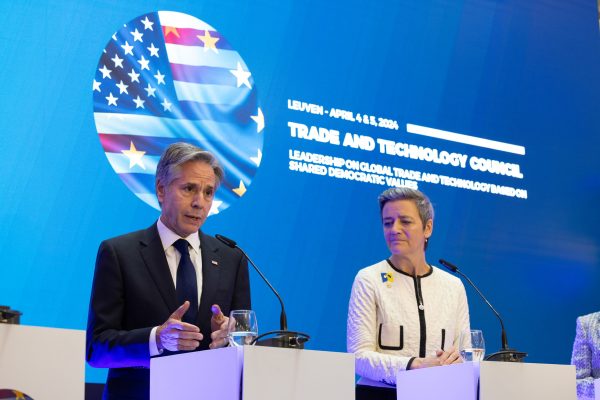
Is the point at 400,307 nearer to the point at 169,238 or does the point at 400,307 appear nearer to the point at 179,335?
the point at 169,238

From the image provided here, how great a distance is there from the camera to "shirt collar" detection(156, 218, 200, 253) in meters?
3.45

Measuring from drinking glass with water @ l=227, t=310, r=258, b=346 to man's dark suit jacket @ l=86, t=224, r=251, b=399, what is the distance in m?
0.39

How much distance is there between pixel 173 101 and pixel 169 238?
1.36 meters

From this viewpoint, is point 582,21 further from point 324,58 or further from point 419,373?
point 419,373

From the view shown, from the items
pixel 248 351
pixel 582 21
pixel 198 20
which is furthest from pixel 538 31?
pixel 248 351

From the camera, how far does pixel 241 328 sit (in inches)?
108

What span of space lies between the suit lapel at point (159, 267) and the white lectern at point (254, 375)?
52 cm

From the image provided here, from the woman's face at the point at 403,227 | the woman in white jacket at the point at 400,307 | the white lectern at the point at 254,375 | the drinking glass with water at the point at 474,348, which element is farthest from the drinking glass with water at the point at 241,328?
the woman's face at the point at 403,227

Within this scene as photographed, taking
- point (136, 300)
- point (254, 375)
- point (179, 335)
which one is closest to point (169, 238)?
point (136, 300)

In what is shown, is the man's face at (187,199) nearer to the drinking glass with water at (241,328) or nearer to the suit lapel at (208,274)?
the suit lapel at (208,274)

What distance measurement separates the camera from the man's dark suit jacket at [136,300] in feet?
10.2

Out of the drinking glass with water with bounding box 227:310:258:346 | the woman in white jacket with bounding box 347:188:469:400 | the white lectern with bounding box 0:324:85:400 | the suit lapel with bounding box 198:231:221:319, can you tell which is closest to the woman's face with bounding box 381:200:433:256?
the woman in white jacket with bounding box 347:188:469:400

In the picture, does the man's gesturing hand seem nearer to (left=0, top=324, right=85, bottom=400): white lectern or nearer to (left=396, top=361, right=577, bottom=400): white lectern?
(left=0, top=324, right=85, bottom=400): white lectern

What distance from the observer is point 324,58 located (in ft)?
17.6
